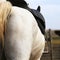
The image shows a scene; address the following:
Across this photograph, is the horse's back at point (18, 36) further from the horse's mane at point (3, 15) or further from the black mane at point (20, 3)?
the black mane at point (20, 3)

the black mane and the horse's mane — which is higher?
the horse's mane

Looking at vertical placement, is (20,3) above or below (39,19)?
above

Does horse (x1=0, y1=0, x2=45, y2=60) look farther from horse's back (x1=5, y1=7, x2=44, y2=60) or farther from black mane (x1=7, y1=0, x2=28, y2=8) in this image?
black mane (x1=7, y1=0, x2=28, y2=8)

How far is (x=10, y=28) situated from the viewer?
1818 millimetres

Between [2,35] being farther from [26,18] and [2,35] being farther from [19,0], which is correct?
[19,0]

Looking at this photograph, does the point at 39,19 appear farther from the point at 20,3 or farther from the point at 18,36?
the point at 18,36

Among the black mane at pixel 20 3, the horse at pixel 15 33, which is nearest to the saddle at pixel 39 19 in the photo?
the black mane at pixel 20 3

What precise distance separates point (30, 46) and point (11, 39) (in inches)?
4.7

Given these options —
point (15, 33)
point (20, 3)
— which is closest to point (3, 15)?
point (15, 33)

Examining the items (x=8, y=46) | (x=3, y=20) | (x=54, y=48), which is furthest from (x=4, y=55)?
(x=54, y=48)

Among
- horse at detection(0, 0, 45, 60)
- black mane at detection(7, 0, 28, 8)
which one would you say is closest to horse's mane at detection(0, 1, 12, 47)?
horse at detection(0, 0, 45, 60)

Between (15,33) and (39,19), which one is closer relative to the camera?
(15,33)

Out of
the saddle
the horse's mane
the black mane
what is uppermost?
the horse's mane

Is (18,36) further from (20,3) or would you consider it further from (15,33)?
(20,3)
